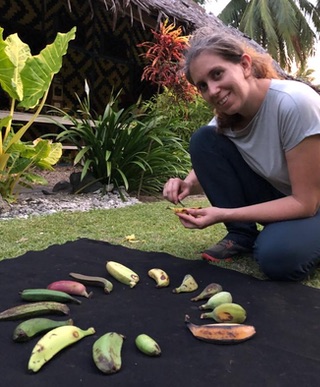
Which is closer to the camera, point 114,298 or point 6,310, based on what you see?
point 6,310

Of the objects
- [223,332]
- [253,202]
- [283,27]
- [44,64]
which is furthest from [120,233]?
[283,27]

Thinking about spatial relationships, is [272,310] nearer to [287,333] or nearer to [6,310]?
[287,333]

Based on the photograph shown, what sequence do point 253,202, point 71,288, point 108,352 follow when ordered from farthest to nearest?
point 253,202 → point 71,288 → point 108,352

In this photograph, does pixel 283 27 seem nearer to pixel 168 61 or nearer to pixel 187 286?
pixel 168 61

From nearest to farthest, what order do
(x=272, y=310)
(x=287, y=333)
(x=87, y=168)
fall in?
(x=287, y=333) < (x=272, y=310) < (x=87, y=168)

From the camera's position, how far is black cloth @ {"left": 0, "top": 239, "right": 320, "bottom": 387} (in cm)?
127

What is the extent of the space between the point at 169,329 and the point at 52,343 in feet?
1.43

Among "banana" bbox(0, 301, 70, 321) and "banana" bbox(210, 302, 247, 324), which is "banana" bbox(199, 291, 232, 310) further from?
"banana" bbox(0, 301, 70, 321)

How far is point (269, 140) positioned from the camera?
2107 mm

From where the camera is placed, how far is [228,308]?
5.26 feet

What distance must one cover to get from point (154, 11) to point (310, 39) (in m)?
18.9

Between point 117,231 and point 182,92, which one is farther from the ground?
point 182,92

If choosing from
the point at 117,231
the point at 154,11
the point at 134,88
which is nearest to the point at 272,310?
the point at 117,231

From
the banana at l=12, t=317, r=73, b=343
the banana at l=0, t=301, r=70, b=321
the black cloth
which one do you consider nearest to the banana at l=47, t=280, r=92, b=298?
the black cloth
